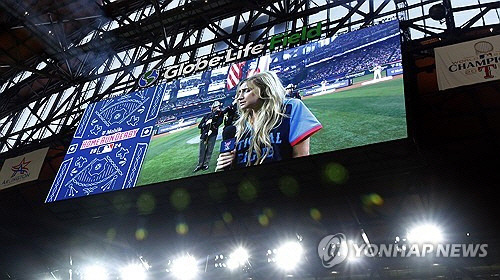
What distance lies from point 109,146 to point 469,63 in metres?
7.42

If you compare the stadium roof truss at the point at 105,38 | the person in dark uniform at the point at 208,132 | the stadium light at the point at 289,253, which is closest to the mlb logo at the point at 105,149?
the person in dark uniform at the point at 208,132

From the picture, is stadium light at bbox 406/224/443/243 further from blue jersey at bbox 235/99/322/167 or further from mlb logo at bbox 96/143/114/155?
mlb logo at bbox 96/143/114/155

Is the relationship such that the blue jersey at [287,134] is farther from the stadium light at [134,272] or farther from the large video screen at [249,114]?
the stadium light at [134,272]

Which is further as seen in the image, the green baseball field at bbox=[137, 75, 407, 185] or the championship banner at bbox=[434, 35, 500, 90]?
the championship banner at bbox=[434, 35, 500, 90]

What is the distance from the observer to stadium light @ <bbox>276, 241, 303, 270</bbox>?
1194 cm

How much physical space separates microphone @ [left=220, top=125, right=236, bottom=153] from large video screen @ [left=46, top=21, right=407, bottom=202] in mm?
25

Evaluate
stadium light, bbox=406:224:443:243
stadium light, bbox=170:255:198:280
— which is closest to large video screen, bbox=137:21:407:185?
stadium light, bbox=406:224:443:243

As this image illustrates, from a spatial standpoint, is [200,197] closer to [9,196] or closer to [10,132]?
[9,196]

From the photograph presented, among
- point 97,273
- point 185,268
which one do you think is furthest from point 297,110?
point 97,273

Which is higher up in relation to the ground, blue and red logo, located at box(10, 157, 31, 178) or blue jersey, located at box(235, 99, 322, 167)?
blue and red logo, located at box(10, 157, 31, 178)

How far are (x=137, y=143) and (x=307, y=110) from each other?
12.4 ft

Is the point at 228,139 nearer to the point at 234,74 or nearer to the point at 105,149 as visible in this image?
the point at 234,74

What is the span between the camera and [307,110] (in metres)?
10.2

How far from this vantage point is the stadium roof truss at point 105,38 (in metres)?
15.4
